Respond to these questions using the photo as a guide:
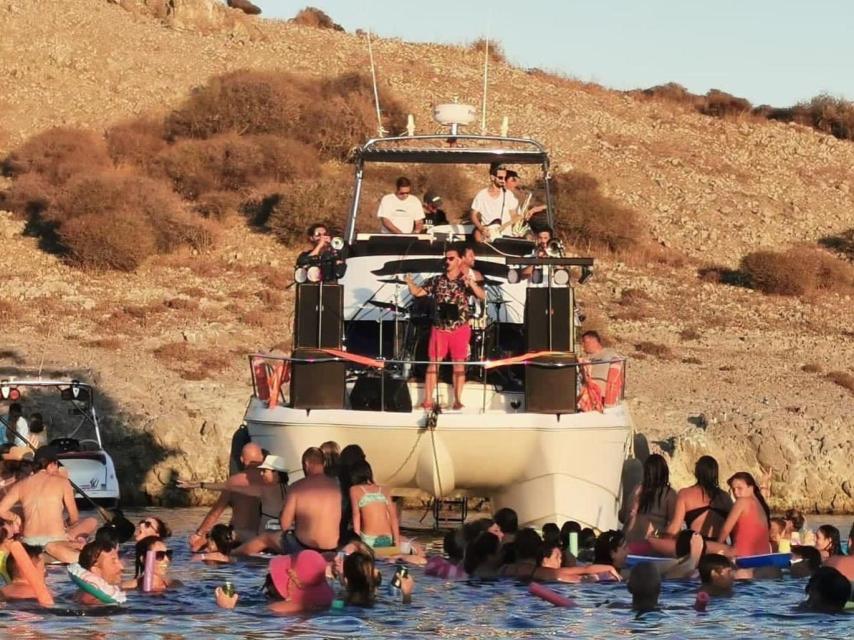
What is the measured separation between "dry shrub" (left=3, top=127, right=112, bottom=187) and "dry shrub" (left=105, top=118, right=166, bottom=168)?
28 cm

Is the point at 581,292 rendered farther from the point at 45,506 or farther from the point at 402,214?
the point at 45,506

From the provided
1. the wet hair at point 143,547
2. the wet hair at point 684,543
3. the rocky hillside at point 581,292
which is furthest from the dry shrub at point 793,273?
the wet hair at point 143,547

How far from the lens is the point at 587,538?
58.5 feet

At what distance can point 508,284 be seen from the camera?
19.2 meters

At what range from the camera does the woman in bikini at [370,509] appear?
1673cm

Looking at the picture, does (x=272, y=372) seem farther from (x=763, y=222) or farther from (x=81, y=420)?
(x=763, y=222)

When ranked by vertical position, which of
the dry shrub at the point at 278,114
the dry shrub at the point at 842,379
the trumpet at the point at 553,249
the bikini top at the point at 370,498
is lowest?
the bikini top at the point at 370,498

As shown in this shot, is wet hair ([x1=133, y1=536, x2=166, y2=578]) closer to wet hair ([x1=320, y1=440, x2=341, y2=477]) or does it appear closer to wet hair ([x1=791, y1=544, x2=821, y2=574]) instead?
wet hair ([x1=320, y1=440, x2=341, y2=477])

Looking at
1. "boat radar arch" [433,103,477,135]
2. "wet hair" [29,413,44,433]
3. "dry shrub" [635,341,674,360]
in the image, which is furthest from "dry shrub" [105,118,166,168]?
"boat radar arch" [433,103,477,135]

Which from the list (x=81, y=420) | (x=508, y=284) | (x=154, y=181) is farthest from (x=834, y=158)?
(x=508, y=284)

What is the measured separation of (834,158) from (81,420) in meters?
33.1

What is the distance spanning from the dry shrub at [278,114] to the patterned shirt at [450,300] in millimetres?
30467

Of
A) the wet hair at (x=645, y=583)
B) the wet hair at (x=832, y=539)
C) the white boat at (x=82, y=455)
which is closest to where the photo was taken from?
the wet hair at (x=645, y=583)

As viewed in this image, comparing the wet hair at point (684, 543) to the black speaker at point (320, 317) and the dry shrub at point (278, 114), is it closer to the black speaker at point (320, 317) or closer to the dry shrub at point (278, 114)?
the black speaker at point (320, 317)
